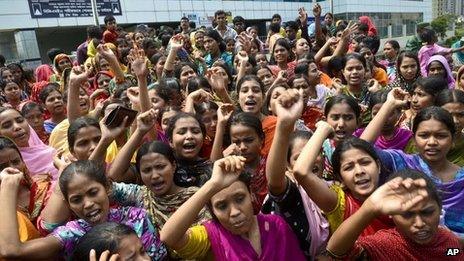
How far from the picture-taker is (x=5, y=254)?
1.82m

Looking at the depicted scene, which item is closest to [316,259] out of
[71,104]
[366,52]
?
[71,104]

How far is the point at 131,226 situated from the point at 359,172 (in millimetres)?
1154

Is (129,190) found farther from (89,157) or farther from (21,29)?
(21,29)

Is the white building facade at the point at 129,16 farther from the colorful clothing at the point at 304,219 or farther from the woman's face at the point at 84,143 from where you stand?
the colorful clothing at the point at 304,219

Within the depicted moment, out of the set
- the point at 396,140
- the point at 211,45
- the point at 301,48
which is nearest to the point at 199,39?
the point at 211,45

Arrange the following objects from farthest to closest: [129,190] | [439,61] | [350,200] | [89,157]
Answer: [439,61] → [89,157] → [129,190] → [350,200]

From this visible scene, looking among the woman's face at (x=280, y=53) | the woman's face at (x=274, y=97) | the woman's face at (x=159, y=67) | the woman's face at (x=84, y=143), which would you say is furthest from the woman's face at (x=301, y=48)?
the woman's face at (x=84, y=143)

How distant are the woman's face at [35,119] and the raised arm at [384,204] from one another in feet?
10.7

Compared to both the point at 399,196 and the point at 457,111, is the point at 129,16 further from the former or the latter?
the point at 399,196

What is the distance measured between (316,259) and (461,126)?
4.98ft

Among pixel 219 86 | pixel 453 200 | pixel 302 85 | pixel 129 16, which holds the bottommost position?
pixel 453 200

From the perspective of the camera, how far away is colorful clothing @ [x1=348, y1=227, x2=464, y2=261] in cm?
174

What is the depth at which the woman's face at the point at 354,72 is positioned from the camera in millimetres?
4297

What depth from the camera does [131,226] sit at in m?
2.08
